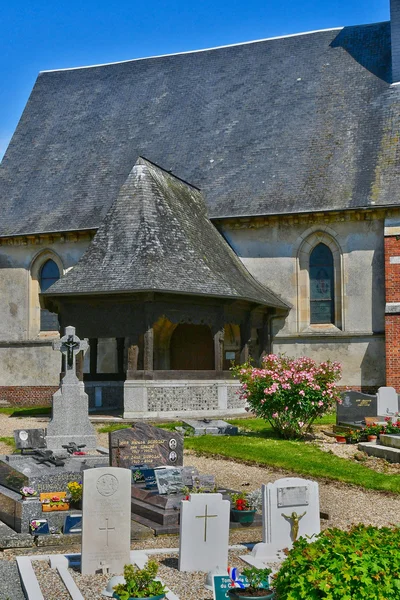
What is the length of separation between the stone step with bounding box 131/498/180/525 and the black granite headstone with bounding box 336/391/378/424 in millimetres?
9504

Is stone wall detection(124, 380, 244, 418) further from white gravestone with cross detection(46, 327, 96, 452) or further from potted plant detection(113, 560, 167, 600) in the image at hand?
potted plant detection(113, 560, 167, 600)

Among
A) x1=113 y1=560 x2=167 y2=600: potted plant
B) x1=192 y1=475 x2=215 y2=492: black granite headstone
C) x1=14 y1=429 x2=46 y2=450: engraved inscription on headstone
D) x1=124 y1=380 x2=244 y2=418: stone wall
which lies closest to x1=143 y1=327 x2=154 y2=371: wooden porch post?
x1=124 y1=380 x2=244 y2=418: stone wall

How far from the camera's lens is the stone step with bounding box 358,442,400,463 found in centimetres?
1457

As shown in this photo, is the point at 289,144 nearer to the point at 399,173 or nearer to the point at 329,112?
the point at 329,112

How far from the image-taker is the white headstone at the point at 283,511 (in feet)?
27.2

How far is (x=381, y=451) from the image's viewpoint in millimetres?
15031

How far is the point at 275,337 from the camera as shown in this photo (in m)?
26.5

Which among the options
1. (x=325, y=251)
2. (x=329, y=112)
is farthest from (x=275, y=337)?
(x=329, y=112)

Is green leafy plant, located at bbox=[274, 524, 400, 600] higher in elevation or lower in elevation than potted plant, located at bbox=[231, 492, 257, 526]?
higher

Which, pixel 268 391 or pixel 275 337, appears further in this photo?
pixel 275 337

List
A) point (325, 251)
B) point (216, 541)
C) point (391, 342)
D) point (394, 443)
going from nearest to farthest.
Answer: point (216, 541) → point (394, 443) → point (391, 342) → point (325, 251)

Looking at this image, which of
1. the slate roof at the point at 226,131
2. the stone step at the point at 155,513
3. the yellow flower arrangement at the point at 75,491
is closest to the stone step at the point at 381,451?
the stone step at the point at 155,513

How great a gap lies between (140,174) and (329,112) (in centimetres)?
800

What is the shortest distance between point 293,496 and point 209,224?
60.6ft
